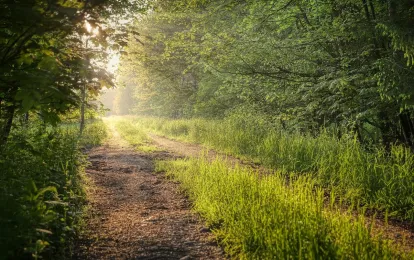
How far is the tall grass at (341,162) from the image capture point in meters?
4.88

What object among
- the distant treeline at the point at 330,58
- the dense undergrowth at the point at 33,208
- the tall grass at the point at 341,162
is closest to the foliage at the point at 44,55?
the dense undergrowth at the point at 33,208

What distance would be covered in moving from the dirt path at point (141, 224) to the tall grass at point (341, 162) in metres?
2.36

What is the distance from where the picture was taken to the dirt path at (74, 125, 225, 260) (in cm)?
342

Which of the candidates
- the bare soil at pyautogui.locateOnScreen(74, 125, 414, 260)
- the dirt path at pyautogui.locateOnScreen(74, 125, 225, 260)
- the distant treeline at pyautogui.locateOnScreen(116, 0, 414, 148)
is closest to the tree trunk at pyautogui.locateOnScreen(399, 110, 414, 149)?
the distant treeline at pyautogui.locateOnScreen(116, 0, 414, 148)

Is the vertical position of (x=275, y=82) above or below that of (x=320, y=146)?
above

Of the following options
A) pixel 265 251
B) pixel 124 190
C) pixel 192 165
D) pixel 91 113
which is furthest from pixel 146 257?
pixel 91 113

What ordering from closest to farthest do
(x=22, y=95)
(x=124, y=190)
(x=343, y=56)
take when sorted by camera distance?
(x=22, y=95), (x=124, y=190), (x=343, y=56)

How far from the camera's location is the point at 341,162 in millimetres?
6172

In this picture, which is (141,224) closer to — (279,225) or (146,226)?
(146,226)

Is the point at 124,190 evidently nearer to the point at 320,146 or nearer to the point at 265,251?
the point at 265,251

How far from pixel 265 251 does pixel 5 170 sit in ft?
10.4

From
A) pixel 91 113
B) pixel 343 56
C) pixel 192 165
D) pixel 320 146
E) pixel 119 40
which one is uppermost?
pixel 343 56

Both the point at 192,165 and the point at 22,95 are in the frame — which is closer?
the point at 22,95

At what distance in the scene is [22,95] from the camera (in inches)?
88.8
